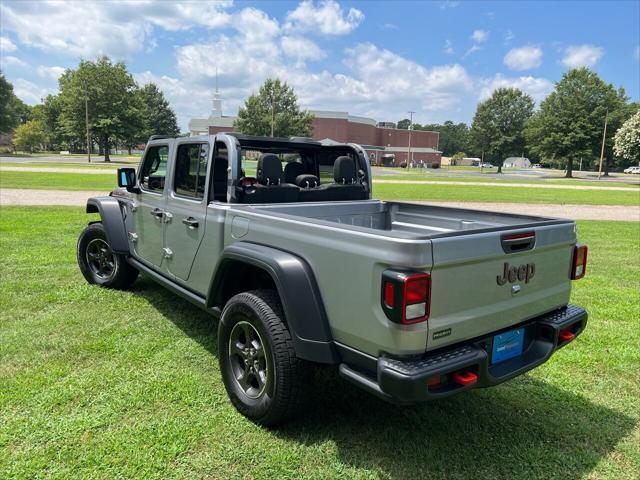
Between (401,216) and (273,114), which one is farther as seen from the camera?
(273,114)

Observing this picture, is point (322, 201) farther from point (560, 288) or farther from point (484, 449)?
point (484, 449)

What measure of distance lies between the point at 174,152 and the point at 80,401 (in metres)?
2.23

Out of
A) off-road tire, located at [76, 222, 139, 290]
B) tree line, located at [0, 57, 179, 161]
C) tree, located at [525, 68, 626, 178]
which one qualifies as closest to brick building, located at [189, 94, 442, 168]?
tree line, located at [0, 57, 179, 161]

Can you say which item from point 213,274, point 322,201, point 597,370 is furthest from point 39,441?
point 597,370

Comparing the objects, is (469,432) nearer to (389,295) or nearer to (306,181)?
(389,295)

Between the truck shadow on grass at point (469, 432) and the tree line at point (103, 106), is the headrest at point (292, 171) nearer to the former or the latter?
the truck shadow on grass at point (469, 432)

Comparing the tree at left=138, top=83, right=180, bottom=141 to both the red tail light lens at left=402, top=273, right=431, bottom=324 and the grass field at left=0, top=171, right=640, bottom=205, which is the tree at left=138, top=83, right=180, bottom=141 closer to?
the grass field at left=0, top=171, right=640, bottom=205

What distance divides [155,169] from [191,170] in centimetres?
101

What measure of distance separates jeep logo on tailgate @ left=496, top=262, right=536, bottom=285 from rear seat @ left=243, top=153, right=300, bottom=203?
6.92 feet

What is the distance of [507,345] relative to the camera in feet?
9.25

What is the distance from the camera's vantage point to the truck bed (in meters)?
3.76

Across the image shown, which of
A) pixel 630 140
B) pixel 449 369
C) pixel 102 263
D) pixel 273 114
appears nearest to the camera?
pixel 449 369

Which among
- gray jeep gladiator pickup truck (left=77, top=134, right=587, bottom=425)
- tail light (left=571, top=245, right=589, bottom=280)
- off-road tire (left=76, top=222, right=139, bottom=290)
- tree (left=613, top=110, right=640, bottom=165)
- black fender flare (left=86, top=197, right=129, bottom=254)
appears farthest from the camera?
tree (left=613, top=110, right=640, bottom=165)

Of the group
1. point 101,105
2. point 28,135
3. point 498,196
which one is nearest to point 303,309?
point 498,196
